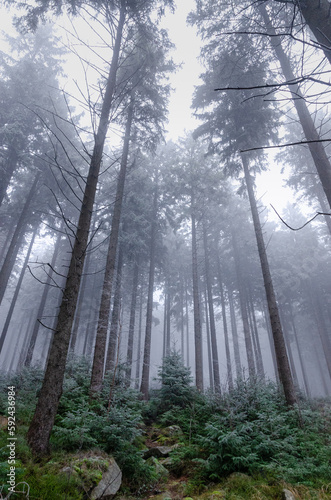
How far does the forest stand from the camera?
147 inches

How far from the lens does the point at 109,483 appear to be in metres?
3.70

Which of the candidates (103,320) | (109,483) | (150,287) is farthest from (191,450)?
(150,287)

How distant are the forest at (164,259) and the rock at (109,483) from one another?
0.07 ft

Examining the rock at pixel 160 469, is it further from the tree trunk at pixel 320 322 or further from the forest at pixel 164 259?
the tree trunk at pixel 320 322

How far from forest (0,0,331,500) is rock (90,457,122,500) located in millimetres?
22

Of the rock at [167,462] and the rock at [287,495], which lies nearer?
the rock at [287,495]

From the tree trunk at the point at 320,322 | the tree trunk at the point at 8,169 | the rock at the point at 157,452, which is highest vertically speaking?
the tree trunk at the point at 8,169

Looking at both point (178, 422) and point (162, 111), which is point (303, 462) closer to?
point (178, 422)

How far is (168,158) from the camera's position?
854 inches

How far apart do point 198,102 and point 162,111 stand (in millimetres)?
2024

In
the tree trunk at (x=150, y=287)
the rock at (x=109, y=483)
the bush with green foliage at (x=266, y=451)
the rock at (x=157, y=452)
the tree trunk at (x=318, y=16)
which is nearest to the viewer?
the tree trunk at (x=318, y=16)

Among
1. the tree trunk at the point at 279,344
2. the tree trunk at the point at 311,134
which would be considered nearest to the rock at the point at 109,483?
the tree trunk at the point at 279,344

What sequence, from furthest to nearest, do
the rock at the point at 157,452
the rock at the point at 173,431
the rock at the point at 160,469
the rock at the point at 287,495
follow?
the rock at the point at 173,431 < the rock at the point at 157,452 < the rock at the point at 160,469 < the rock at the point at 287,495

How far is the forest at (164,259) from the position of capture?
12.3 feet
